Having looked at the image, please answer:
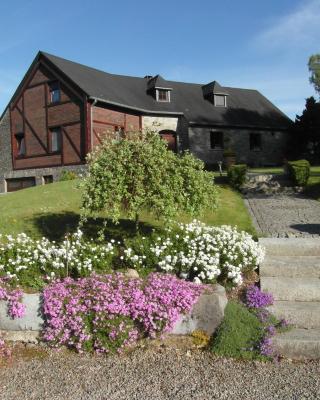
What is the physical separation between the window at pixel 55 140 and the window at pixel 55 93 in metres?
1.76

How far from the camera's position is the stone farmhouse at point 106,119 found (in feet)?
78.1

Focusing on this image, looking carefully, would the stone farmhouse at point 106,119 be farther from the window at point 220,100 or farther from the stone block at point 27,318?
the stone block at point 27,318

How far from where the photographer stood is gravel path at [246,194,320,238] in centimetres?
975

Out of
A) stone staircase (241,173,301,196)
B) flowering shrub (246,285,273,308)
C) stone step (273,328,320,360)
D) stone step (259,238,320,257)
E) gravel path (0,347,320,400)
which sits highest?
stone staircase (241,173,301,196)

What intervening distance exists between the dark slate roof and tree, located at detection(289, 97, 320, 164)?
1381mm

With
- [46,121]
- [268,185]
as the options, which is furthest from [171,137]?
[268,185]

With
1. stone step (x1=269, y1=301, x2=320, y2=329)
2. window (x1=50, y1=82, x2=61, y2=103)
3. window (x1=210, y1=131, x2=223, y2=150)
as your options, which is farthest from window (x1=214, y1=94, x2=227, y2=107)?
stone step (x1=269, y1=301, x2=320, y2=329)

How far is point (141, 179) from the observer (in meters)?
6.84

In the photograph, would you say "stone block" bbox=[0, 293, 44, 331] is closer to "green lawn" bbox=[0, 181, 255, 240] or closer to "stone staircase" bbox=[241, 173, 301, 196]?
"green lawn" bbox=[0, 181, 255, 240]

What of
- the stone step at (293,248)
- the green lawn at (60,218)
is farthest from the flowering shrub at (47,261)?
the stone step at (293,248)

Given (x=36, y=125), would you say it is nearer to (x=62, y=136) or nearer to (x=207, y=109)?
(x=62, y=136)

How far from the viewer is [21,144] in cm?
2761

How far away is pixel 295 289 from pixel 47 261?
343cm

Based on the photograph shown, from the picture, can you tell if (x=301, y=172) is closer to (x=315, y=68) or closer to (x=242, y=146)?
(x=242, y=146)
